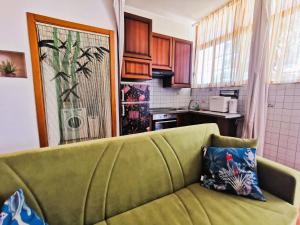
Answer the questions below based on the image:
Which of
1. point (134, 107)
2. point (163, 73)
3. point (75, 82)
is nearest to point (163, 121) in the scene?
point (134, 107)

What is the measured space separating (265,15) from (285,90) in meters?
1.06

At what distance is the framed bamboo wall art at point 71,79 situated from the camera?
1.46 metres

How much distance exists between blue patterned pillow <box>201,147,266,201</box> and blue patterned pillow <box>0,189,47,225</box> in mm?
1098

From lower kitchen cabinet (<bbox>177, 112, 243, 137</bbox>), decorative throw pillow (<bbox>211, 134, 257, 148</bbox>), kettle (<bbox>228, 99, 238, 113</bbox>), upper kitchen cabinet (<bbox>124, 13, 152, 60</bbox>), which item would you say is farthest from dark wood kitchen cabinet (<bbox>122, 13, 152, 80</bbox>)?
decorative throw pillow (<bbox>211, 134, 257, 148</bbox>)

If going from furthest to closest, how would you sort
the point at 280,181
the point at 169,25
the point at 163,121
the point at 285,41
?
the point at 169,25, the point at 163,121, the point at 285,41, the point at 280,181

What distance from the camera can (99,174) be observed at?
91cm

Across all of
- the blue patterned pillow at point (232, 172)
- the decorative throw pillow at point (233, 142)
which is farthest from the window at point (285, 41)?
the blue patterned pillow at point (232, 172)

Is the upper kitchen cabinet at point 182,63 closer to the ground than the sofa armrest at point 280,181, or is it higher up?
higher up

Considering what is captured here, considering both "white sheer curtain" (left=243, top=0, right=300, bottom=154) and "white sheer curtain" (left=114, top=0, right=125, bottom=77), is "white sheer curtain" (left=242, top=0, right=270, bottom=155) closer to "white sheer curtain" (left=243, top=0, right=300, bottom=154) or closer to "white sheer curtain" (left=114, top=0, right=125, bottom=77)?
"white sheer curtain" (left=243, top=0, right=300, bottom=154)

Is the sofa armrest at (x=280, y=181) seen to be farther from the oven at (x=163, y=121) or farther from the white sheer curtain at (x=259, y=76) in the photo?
the oven at (x=163, y=121)

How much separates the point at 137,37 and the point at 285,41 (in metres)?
2.13

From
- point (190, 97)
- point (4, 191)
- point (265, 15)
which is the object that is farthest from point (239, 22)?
point (4, 191)

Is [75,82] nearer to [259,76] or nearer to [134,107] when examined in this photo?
[134,107]

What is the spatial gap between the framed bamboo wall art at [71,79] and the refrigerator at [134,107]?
1.55 ft
